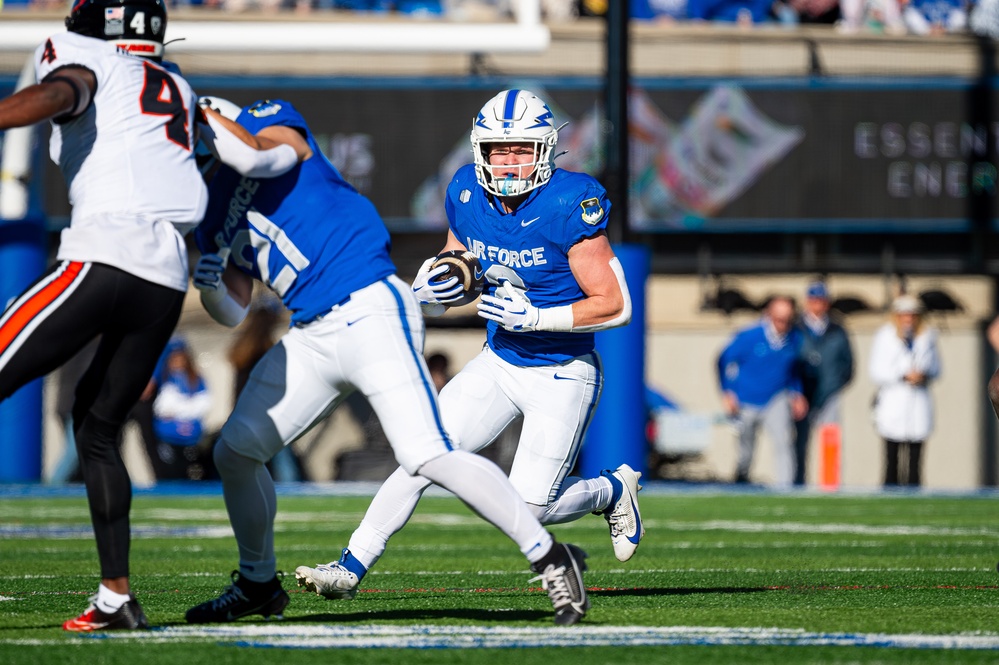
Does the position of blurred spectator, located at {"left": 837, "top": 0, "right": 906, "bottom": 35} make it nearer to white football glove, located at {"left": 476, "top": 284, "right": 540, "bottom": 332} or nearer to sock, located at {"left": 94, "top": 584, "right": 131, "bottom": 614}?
white football glove, located at {"left": 476, "top": 284, "right": 540, "bottom": 332}

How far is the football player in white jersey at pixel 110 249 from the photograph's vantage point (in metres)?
3.98

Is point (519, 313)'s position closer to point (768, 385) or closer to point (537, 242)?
point (537, 242)

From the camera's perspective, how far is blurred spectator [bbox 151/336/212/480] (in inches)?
502

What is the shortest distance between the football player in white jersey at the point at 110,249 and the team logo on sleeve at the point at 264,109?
10.4 inches

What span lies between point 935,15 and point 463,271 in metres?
12.0

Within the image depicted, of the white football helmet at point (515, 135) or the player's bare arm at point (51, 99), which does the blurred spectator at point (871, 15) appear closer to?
the white football helmet at point (515, 135)

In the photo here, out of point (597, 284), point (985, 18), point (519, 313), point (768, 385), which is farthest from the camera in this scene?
point (985, 18)

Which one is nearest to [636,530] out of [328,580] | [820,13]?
[328,580]

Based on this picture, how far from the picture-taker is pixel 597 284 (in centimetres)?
493

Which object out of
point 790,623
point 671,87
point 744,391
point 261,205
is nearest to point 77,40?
point 261,205

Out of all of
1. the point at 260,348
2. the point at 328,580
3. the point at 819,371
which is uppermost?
the point at 328,580

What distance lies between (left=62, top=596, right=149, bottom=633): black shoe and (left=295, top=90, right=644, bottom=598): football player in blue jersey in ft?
2.85

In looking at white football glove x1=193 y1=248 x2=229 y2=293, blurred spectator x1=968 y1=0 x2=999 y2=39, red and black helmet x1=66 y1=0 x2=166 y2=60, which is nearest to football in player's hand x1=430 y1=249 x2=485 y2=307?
white football glove x1=193 y1=248 x2=229 y2=293

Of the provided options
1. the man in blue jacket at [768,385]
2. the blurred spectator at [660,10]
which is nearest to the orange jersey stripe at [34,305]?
the man in blue jacket at [768,385]
